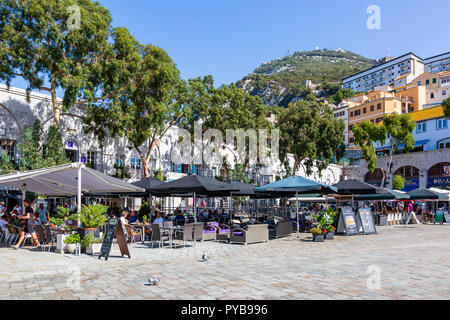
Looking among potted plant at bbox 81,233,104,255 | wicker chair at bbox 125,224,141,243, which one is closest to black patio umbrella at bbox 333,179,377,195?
wicker chair at bbox 125,224,141,243

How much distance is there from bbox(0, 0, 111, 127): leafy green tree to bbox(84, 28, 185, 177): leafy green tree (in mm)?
1165

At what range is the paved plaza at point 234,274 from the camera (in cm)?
605

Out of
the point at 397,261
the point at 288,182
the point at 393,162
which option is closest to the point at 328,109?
the point at 393,162

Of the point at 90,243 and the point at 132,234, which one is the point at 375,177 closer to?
the point at 132,234

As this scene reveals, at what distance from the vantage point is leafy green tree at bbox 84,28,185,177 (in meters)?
22.6

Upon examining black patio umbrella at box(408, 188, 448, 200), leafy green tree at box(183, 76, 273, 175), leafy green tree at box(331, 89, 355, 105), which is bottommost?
black patio umbrella at box(408, 188, 448, 200)

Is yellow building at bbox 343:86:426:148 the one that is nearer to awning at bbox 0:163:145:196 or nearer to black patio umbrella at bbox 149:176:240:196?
black patio umbrella at bbox 149:176:240:196

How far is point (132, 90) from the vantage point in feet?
75.5

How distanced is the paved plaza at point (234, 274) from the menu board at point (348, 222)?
193 inches

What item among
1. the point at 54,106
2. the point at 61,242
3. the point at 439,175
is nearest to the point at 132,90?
the point at 54,106

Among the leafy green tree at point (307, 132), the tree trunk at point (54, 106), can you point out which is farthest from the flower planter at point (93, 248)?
the leafy green tree at point (307, 132)

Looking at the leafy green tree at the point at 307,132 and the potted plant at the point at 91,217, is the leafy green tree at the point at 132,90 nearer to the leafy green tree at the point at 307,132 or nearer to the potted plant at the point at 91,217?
the potted plant at the point at 91,217

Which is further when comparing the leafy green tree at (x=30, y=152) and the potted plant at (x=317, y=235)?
the leafy green tree at (x=30, y=152)

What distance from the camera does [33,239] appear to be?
12.3m
